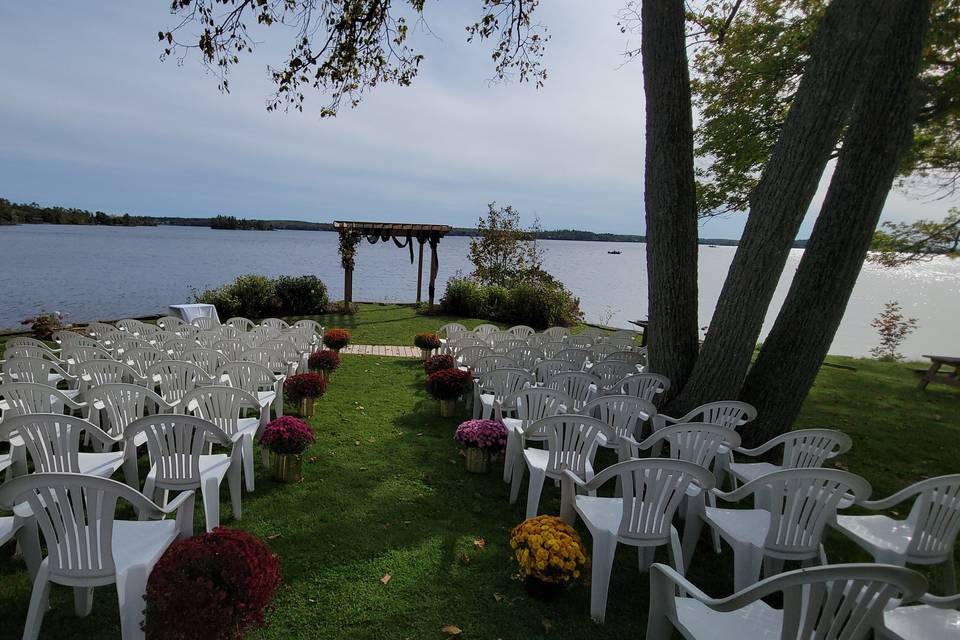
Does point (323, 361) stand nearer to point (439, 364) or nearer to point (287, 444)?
point (439, 364)

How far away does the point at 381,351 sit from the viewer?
34.5 feet

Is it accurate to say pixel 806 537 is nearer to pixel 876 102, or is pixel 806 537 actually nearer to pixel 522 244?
pixel 876 102

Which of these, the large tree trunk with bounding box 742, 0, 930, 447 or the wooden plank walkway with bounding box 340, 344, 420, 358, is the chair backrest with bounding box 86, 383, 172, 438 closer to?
the large tree trunk with bounding box 742, 0, 930, 447

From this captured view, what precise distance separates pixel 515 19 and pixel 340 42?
9.82ft

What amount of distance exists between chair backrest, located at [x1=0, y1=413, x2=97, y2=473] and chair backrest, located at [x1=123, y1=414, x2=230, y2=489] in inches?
10.3

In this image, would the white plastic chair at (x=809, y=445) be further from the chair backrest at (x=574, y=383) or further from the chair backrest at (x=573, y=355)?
the chair backrest at (x=573, y=355)

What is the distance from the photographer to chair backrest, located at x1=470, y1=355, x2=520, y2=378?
19.6 feet

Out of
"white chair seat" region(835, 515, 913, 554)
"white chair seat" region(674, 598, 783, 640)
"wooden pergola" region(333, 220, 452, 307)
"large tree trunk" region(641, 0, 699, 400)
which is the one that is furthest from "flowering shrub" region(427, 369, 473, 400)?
"wooden pergola" region(333, 220, 452, 307)

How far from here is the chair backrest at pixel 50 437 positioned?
2.79 meters

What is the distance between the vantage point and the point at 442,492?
4340 millimetres

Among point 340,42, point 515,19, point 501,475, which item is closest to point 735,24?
point 515,19

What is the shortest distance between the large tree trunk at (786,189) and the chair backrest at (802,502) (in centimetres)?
244

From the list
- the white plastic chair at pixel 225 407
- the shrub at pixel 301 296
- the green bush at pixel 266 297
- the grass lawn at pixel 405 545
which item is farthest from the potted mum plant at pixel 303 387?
the shrub at pixel 301 296

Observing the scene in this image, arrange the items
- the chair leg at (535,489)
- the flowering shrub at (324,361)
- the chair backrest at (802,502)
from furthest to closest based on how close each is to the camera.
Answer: the flowering shrub at (324,361)
the chair leg at (535,489)
the chair backrest at (802,502)
